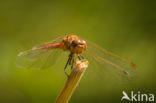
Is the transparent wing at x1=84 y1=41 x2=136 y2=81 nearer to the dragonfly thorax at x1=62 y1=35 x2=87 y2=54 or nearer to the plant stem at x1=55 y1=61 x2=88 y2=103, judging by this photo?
the dragonfly thorax at x1=62 y1=35 x2=87 y2=54

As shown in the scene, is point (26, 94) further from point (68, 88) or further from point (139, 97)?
point (68, 88)

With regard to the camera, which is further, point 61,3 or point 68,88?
point 61,3

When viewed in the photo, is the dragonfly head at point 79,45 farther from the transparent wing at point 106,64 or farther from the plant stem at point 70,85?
the plant stem at point 70,85

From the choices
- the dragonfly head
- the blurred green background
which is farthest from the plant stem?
the blurred green background

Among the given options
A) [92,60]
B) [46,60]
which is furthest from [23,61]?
[92,60]

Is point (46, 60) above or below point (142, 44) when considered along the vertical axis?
below

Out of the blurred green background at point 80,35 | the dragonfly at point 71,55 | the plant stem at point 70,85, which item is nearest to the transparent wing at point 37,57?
the dragonfly at point 71,55
